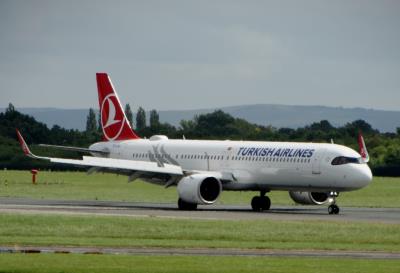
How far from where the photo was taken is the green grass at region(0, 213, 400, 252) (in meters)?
45.3

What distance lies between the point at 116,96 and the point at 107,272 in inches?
1879

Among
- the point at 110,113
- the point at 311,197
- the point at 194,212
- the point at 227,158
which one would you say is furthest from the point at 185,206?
the point at 110,113

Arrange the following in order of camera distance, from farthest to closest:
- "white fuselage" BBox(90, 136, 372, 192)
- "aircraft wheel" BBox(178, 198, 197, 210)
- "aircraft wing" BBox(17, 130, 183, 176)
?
"aircraft wing" BBox(17, 130, 183, 176), "aircraft wheel" BBox(178, 198, 197, 210), "white fuselage" BBox(90, 136, 372, 192)

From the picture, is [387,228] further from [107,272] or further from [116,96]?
[116,96]

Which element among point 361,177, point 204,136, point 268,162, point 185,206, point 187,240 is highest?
point 204,136

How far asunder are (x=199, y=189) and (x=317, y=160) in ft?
20.5

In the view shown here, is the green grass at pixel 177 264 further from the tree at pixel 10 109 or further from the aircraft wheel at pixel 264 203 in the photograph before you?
the tree at pixel 10 109

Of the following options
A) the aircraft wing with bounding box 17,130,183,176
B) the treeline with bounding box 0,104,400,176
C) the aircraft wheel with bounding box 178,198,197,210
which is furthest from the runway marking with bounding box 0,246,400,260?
the treeline with bounding box 0,104,400,176

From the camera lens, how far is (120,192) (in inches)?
3563

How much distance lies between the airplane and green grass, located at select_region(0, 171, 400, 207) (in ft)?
19.5

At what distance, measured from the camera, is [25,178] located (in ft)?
366

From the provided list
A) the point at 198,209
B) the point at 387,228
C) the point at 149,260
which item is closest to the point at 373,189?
the point at 198,209

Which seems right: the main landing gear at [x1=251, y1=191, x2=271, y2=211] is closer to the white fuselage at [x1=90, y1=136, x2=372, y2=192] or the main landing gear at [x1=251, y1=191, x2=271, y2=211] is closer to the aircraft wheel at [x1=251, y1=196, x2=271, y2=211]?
the aircraft wheel at [x1=251, y1=196, x2=271, y2=211]

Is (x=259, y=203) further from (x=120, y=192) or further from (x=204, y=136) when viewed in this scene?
(x=204, y=136)
